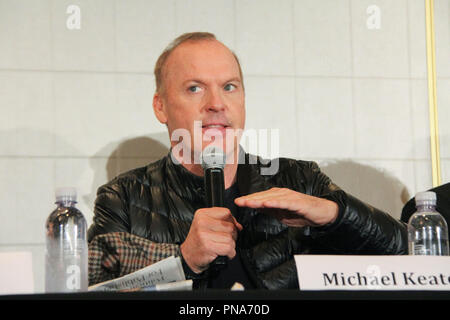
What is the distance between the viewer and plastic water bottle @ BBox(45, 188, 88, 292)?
118 cm

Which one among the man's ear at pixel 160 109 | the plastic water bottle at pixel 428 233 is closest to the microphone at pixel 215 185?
the plastic water bottle at pixel 428 233

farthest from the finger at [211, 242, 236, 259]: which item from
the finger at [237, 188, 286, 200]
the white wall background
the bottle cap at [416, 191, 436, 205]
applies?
the white wall background

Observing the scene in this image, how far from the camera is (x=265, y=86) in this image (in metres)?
2.57

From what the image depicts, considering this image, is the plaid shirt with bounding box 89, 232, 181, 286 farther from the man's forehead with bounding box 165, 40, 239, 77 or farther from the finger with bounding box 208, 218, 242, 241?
the man's forehead with bounding box 165, 40, 239, 77

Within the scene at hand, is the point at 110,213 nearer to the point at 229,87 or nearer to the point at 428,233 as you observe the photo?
the point at 229,87

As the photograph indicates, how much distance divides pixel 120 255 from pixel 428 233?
2.58 feet

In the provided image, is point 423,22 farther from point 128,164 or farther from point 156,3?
point 128,164

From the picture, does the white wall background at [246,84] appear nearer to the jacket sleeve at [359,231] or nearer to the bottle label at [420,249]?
the bottle label at [420,249]

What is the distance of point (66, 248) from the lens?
1311 millimetres

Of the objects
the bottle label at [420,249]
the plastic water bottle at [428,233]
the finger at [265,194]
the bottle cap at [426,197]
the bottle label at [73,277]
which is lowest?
the bottle label at [420,249]

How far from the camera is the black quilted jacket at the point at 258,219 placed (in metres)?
1.53

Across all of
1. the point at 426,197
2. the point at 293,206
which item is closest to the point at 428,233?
the point at 426,197
